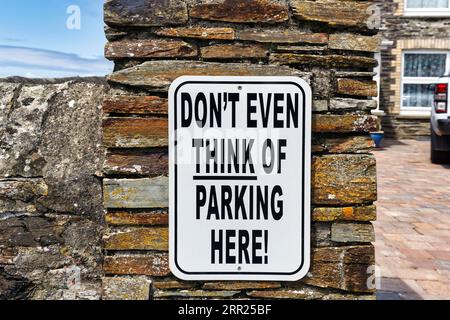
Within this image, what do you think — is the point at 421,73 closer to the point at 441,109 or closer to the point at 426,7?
the point at 426,7

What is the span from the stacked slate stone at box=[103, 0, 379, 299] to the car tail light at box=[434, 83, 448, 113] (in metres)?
6.73

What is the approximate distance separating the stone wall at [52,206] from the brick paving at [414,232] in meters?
1.94

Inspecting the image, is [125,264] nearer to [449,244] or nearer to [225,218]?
[225,218]

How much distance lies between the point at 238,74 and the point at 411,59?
1391cm

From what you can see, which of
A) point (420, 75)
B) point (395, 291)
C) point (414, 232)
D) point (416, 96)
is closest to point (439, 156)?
point (414, 232)

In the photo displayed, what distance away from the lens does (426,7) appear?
14.1 meters

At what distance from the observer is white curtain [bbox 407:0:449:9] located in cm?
1407

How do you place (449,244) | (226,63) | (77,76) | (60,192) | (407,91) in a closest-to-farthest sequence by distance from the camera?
1. (226,63)
2. (60,192)
3. (77,76)
4. (449,244)
5. (407,91)

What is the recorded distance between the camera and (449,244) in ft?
13.2

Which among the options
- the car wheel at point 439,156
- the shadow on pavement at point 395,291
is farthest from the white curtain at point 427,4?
the shadow on pavement at point 395,291

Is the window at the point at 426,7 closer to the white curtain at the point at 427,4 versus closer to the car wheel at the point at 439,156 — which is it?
the white curtain at the point at 427,4

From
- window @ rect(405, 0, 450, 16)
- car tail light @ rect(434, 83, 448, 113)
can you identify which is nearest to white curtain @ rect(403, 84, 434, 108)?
window @ rect(405, 0, 450, 16)

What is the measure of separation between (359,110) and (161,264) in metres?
0.97
